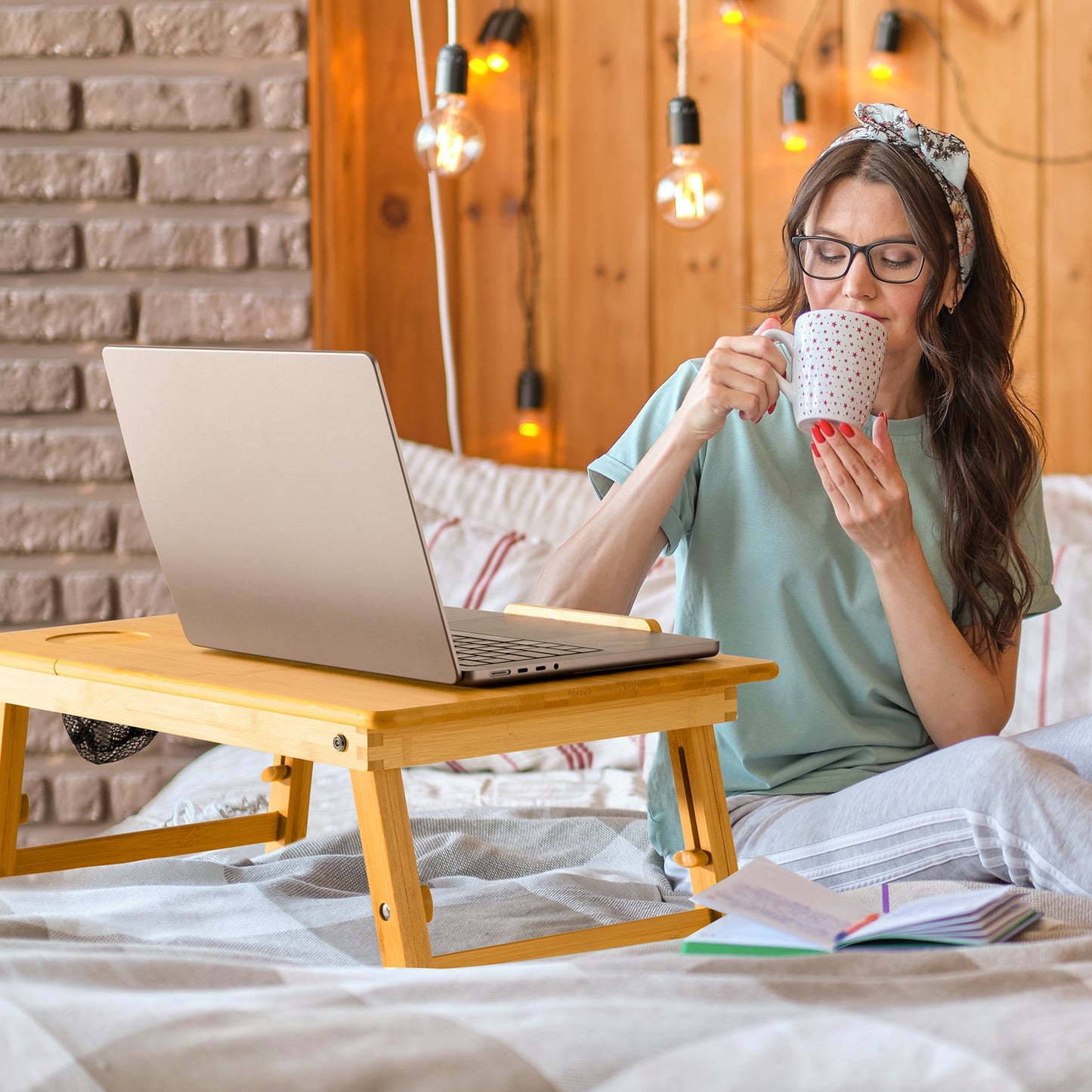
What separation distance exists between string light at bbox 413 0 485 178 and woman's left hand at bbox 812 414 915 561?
3.15ft

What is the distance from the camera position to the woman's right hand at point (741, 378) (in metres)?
1.12

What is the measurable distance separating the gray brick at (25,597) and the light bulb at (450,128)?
0.82m

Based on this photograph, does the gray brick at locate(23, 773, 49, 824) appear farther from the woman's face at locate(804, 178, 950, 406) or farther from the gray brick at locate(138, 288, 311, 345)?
the woman's face at locate(804, 178, 950, 406)

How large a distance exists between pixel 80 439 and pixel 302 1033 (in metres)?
1.56

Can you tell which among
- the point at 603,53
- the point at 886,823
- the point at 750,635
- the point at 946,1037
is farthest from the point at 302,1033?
the point at 603,53

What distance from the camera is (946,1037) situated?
63 centimetres

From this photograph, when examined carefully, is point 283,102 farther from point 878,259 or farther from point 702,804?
point 702,804

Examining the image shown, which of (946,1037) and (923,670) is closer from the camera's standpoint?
(946,1037)

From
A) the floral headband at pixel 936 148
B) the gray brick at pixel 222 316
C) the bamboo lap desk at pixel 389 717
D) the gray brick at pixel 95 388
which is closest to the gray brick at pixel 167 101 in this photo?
the gray brick at pixel 222 316

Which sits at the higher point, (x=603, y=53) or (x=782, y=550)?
(x=603, y=53)

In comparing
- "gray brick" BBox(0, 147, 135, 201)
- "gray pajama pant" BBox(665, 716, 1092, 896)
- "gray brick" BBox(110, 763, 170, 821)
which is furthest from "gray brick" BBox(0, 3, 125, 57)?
"gray pajama pant" BBox(665, 716, 1092, 896)

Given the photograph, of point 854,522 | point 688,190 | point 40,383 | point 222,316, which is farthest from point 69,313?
point 854,522

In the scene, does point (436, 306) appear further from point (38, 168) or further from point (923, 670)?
point (923, 670)

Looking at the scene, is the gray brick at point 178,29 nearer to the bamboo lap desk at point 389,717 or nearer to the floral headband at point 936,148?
the floral headband at point 936,148
